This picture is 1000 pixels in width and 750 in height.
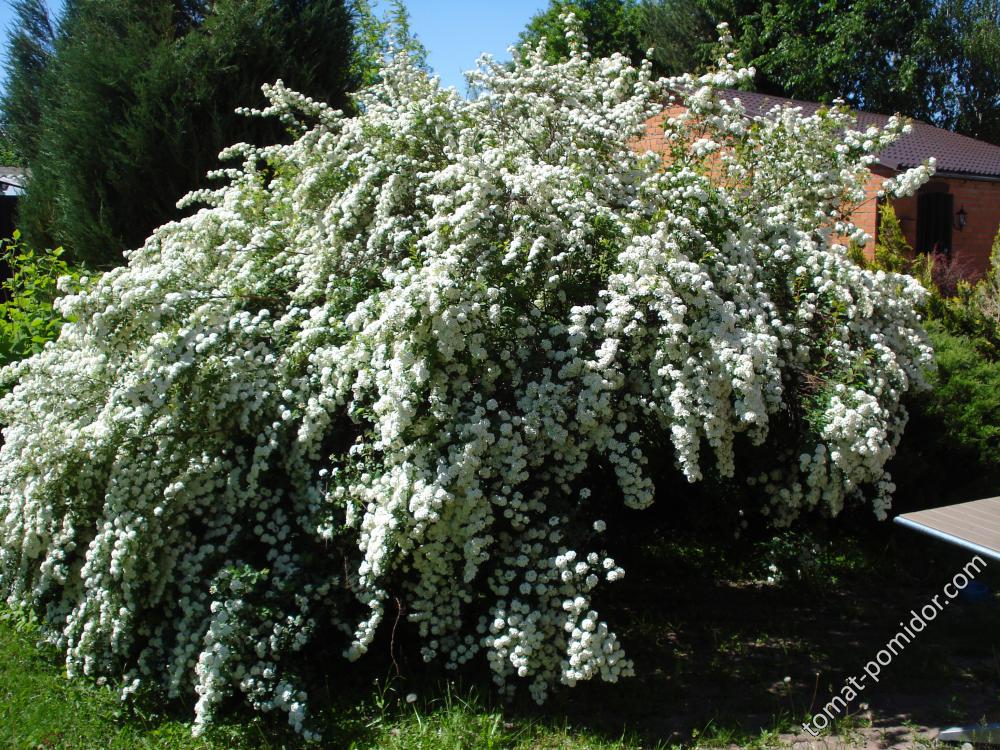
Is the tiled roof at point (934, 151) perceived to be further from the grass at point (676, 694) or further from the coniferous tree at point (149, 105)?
the grass at point (676, 694)

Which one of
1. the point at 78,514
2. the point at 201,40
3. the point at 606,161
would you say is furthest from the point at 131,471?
the point at 201,40

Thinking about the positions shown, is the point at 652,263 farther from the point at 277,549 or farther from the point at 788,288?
the point at 277,549

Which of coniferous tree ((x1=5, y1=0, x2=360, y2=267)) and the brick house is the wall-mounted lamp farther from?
coniferous tree ((x1=5, y1=0, x2=360, y2=267))

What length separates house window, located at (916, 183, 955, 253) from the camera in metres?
13.5

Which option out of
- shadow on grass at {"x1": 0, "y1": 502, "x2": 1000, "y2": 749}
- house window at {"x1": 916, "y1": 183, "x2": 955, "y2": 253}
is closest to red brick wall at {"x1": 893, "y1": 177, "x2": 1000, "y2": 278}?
house window at {"x1": 916, "y1": 183, "x2": 955, "y2": 253}

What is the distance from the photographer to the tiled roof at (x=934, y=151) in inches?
496

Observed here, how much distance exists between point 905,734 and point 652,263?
221cm

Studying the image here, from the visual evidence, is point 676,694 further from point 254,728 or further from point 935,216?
point 935,216

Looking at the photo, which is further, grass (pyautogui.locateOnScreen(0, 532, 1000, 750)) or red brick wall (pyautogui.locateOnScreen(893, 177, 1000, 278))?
red brick wall (pyautogui.locateOnScreen(893, 177, 1000, 278))

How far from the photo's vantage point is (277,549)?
4027 millimetres

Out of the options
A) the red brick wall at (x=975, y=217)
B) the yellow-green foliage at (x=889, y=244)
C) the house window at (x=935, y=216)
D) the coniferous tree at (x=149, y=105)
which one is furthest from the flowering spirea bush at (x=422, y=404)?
Answer: the red brick wall at (x=975, y=217)

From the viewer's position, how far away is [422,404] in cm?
366

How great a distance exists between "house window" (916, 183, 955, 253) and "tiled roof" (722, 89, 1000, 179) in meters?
0.39

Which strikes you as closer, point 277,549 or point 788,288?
point 277,549
